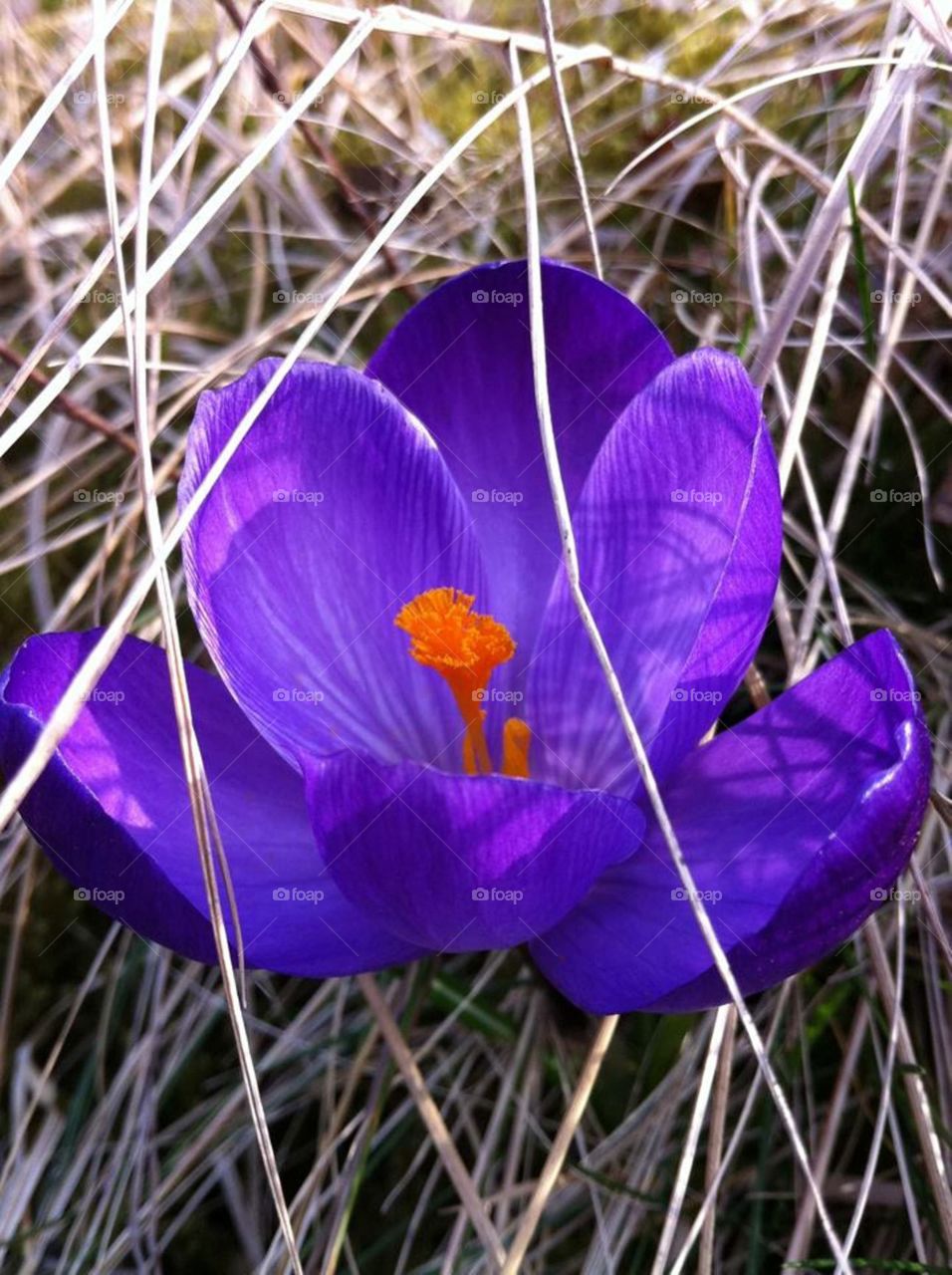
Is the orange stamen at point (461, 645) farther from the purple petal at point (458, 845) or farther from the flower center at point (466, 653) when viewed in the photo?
the purple petal at point (458, 845)

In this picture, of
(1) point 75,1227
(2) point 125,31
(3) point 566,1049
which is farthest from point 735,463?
(2) point 125,31

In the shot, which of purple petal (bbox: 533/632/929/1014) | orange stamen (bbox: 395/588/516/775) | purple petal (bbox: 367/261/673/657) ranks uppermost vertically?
purple petal (bbox: 367/261/673/657)

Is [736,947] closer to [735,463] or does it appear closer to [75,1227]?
[735,463]

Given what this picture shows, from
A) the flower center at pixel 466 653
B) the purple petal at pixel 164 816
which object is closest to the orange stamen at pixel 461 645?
the flower center at pixel 466 653

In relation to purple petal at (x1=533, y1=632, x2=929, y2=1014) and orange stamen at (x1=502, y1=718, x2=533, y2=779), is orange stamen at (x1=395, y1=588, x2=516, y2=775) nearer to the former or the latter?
orange stamen at (x1=502, y1=718, x2=533, y2=779)

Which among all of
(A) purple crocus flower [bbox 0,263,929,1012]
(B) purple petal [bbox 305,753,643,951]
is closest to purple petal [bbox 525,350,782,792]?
(A) purple crocus flower [bbox 0,263,929,1012]

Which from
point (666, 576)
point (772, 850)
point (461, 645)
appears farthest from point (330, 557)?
point (772, 850)

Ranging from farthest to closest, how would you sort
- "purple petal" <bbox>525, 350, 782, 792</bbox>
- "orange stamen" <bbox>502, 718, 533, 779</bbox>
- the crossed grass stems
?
"orange stamen" <bbox>502, 718, 533, 779</bbox>
"purple petal" <bbox>525, 350, 782, 792</bbox>
the crossed grass stems
